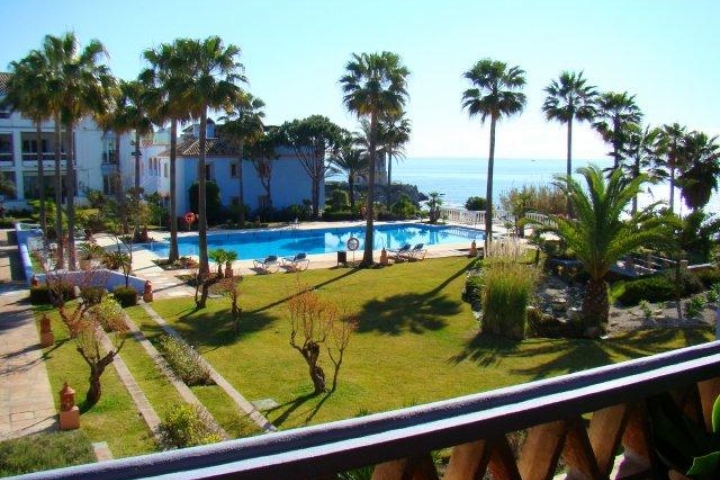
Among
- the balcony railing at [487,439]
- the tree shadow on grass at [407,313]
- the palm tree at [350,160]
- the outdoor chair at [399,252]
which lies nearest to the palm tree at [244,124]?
the palm tree at [350,160]

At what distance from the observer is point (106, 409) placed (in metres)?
11.0

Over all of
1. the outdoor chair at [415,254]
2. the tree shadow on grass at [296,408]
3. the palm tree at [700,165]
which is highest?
the palm tree at [700,165]

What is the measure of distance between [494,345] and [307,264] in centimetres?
1235

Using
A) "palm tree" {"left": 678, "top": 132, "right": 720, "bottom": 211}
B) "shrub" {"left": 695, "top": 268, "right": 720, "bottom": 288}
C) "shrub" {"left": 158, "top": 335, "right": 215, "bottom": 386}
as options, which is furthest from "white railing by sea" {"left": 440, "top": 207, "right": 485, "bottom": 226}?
"shrub" {"left": 158, "top": 335, "right": 215, "bottom": 386}

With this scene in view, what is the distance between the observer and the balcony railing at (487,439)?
1.42 m

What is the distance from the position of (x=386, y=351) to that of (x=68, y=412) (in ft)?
23.2

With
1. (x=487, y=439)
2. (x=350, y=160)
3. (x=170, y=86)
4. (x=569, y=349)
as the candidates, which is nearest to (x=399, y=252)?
(x=170, y=86)

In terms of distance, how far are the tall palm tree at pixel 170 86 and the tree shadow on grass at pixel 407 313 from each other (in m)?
9.68

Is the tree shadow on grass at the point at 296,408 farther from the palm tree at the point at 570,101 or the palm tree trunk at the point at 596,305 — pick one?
the palm tree at the point at 570,101

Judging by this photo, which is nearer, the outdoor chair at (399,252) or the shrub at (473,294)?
the shrub at (473,294)

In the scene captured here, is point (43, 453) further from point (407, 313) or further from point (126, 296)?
point (126, 296)

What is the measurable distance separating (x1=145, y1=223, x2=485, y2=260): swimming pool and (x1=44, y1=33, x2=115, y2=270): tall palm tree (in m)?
9.48

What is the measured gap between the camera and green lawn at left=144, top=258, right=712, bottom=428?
1210 centimetres

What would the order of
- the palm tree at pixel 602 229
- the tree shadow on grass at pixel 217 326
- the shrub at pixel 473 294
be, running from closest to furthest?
the tree shadow on grass at pixel 217 326 < the palm tree at pixel 602 229 < the shrub at pixel 473 294
